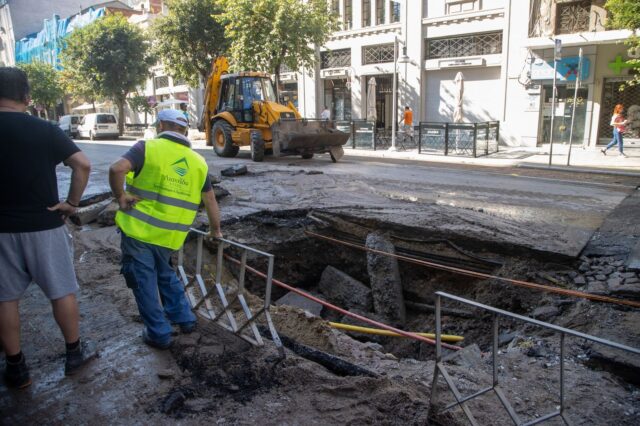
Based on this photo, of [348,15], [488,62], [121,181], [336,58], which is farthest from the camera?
[336,58]

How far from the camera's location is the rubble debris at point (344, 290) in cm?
627

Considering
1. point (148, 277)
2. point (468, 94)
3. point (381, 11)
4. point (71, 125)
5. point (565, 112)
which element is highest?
point (381, 11)

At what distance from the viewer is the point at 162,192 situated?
3.18 metres

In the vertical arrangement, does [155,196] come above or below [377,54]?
below

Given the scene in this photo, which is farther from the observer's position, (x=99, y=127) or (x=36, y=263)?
(x=99, y=127)

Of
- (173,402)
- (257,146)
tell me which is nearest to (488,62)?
(257,146)

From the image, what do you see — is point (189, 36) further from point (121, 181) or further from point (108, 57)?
point (121, 181)

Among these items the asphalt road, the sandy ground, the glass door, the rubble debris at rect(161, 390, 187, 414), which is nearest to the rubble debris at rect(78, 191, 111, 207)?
the sandy ground

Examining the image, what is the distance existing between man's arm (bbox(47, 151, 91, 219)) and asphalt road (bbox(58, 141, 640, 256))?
13.9ft

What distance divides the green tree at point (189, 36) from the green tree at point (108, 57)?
6.82m

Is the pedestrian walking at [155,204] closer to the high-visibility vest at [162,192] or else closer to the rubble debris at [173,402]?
the high-visibility vest at [162,192]

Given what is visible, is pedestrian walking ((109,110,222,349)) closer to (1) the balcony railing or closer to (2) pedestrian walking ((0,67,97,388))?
(2) pedestrian walking ((0,67,97,388))

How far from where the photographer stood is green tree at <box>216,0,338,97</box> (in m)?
19.4

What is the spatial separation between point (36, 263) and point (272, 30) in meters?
18.4
